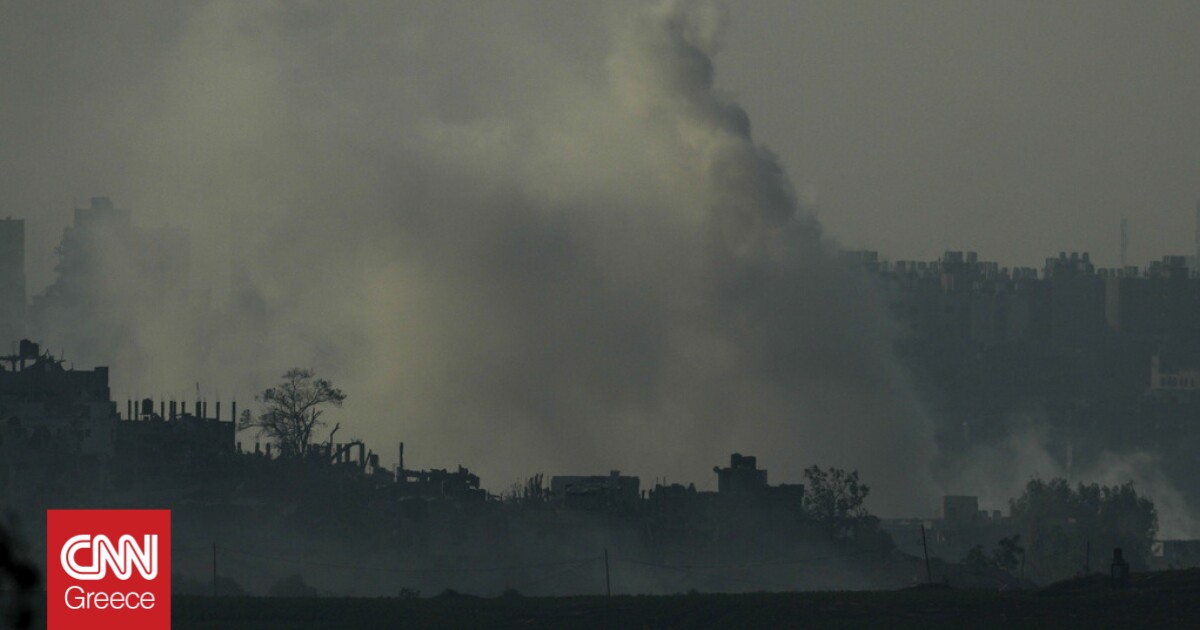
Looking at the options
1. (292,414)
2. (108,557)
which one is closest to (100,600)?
(108,557)

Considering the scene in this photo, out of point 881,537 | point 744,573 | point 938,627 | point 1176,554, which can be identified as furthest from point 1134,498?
point 938,627

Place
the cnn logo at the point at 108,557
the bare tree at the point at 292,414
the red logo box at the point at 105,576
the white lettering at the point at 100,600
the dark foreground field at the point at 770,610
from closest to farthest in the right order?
the cnn logo at the point at 108,557, the red logo box at the point at 105,576, the white lettering at the point at 100,600, the dark foreground field at the point at 770,610, the bare tree at the point at 292,414

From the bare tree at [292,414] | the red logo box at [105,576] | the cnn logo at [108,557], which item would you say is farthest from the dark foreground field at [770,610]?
the bare tree at [292,414]

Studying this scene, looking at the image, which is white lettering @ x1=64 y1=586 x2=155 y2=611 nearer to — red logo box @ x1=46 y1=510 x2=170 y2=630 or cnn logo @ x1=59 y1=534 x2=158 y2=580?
red logo box @ x1=46 y1=510 x2=170 y2=630

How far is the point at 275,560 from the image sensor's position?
378ft

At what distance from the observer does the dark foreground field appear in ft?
256

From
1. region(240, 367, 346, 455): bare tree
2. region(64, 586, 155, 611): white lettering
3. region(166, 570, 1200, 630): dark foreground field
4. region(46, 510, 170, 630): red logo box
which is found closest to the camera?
region(46, 510, 170, 630): red logo box

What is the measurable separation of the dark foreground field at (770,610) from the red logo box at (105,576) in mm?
11651

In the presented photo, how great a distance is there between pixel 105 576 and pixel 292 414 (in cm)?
8983

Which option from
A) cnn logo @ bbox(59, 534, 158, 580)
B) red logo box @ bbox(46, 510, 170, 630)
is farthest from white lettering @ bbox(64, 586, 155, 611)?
cnn logo @ bbox(59, 534, 158, 580)

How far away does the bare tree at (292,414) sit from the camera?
5901 inches

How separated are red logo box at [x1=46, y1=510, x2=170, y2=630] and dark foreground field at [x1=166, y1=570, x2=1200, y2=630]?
11651mm

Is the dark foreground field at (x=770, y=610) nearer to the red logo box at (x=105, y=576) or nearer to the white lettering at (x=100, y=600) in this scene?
the red logo box at (x=105, y=576)

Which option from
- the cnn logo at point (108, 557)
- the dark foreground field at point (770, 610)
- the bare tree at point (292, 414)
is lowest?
the dark foreground field at point (770, 610)
